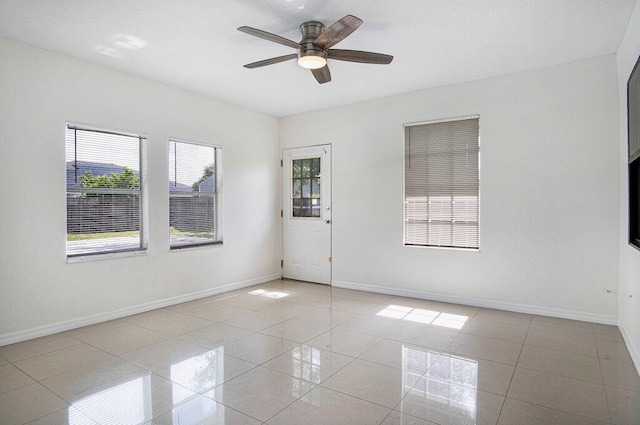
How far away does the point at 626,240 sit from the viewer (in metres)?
3.48

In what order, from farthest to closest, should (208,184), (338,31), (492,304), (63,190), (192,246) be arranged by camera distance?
(208,184) < (192,246) < (492,304) < (63,190) < (338,31)

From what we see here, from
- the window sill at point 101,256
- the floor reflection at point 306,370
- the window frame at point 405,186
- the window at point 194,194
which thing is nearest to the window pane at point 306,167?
the window at point 194,194

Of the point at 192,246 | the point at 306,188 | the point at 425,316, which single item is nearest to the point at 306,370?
the point at 425,316

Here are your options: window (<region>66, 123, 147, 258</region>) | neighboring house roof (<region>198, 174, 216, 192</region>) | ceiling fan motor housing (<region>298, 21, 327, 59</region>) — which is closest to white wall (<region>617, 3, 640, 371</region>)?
ceiling fan motor housing (<region>298, 21, 327, 59</region>)

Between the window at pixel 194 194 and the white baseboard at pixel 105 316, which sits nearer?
the white baseboard at pixel 105 316

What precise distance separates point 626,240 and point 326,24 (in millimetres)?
3415

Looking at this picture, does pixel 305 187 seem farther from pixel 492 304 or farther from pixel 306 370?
pixel 306 370

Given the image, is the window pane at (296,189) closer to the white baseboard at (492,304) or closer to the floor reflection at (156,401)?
the white baseboard at (492,304)

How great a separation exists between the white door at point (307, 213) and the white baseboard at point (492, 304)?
0.63 metres

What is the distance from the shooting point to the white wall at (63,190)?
3.38 metres

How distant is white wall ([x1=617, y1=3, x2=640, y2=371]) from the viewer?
2910 millimetres

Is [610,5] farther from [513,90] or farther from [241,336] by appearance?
[241,336]

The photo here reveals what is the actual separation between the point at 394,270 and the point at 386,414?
3025 millimetres

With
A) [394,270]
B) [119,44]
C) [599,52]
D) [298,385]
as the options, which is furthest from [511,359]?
[119,44]
